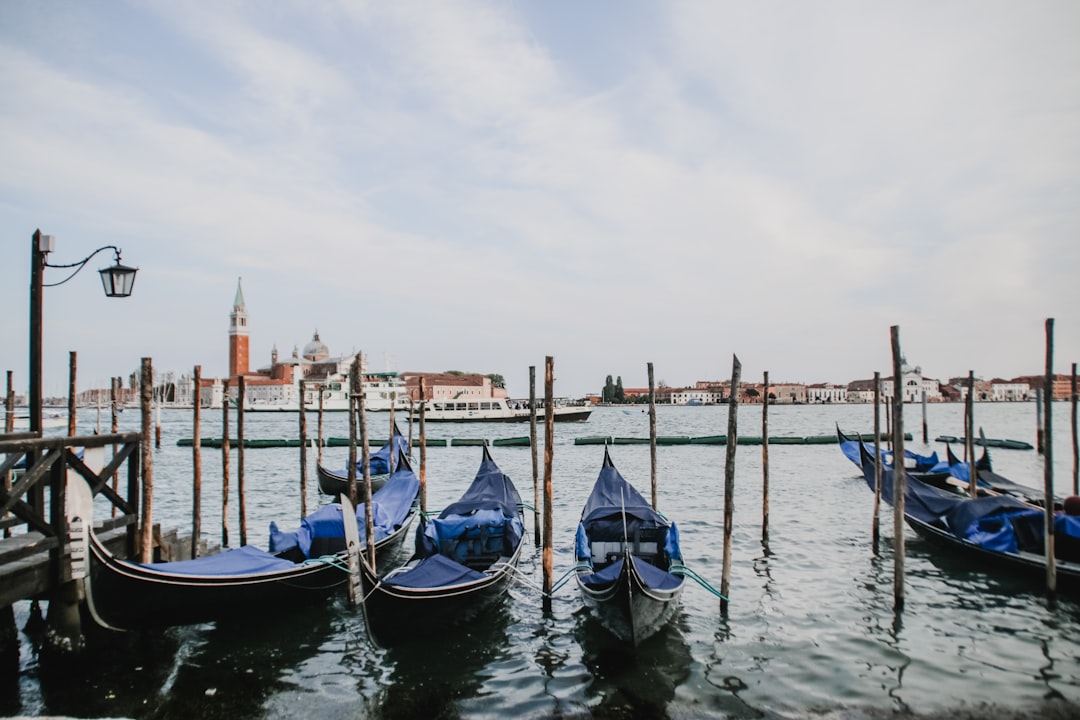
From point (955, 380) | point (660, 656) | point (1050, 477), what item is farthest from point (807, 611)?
point (955, 380)

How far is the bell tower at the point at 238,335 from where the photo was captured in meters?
90.8

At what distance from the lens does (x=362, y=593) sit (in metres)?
5.27

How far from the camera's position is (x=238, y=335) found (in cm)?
9038

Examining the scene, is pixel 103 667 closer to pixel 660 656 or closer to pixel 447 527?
pixel 447 527

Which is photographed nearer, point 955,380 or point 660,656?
point 660,656

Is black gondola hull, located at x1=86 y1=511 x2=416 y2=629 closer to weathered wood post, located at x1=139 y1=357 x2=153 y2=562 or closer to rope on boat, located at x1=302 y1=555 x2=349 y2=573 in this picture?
rope on boat, located at x1=302 y1=555 x2=349 y2=573

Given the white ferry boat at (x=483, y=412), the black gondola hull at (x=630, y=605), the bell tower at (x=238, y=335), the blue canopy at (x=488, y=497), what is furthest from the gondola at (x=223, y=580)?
the bell tower at (x=238, y=335)

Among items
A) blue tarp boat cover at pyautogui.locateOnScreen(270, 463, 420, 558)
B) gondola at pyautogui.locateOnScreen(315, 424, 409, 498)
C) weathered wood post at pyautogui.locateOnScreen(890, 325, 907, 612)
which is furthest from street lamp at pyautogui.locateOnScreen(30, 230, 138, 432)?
gondola at pyautogui.locateOnScreen(315, 424, 409, 498)

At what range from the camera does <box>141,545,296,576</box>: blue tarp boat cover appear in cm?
535

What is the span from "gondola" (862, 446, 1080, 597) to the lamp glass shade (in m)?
8.81

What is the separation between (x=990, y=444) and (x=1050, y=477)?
79.2 ft

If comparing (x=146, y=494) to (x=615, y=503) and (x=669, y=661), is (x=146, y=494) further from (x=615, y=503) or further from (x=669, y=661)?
(x=615, y=503)

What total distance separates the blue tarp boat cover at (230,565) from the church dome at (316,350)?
99316mm

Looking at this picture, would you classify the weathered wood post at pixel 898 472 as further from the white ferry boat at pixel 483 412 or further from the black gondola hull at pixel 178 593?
the white ferry boat at pixel 483 412
